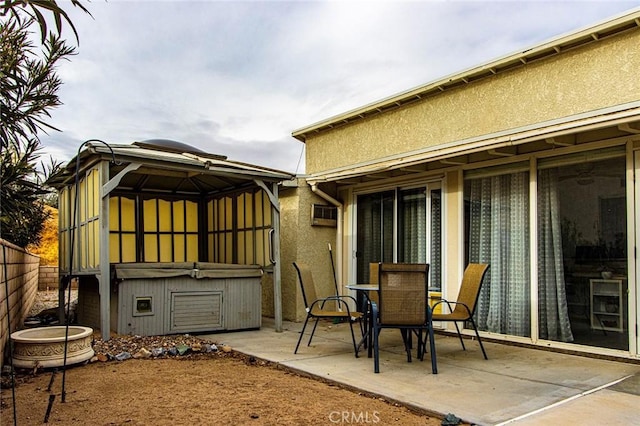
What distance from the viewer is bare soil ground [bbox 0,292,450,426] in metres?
3.57

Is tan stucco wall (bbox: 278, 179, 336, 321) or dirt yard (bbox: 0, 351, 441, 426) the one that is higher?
tan stucco wall (bbox: 278, 179, 336, 321)

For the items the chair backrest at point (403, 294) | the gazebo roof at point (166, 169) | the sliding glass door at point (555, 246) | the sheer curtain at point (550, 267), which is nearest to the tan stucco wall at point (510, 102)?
the sliding glass door at point (555, 246)

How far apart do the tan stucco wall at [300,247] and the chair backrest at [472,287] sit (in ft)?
11.1

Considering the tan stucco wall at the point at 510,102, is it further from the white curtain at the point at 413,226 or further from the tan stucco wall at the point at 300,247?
the tan stucco wall at the point at 300,247

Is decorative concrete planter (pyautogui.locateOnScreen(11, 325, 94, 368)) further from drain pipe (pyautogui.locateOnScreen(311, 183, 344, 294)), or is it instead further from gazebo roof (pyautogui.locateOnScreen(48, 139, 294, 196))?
drain pipe (pyautogui.locateOnScreen(311, 183, 344, 294))

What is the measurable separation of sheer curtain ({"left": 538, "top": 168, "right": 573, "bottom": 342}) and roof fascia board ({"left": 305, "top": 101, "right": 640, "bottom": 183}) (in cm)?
68

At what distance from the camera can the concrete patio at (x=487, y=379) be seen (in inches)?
142

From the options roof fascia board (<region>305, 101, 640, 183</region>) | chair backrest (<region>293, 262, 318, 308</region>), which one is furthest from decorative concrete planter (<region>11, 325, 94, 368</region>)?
roof fascia board (<region>305, 101, 640, 183</region>)

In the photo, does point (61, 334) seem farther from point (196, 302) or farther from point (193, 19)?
point (193, 19)

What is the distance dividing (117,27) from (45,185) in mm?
4499

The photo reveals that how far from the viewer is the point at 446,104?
694 cm

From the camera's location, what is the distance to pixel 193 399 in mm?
4090

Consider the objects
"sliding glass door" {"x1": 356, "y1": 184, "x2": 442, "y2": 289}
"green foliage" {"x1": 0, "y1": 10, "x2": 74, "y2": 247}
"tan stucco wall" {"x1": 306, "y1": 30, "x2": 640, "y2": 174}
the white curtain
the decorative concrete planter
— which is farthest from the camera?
"green foliage" {"x1": 0, "y1": 10, "x2": 74, "y2": 247}

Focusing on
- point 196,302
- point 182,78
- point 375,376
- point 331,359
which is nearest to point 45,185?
point 182,78
